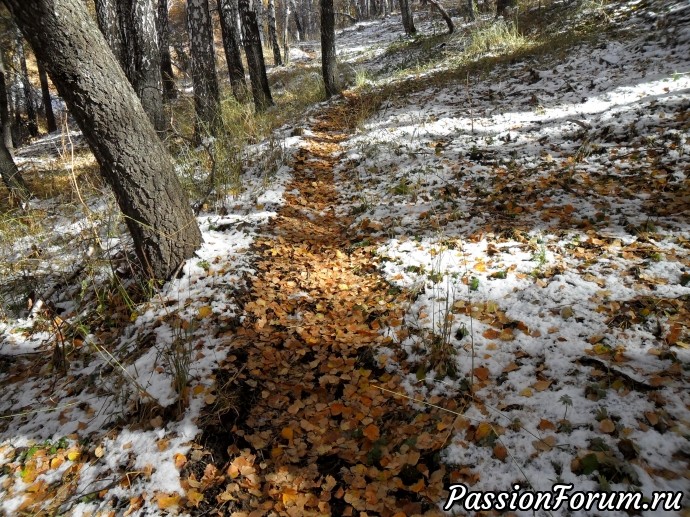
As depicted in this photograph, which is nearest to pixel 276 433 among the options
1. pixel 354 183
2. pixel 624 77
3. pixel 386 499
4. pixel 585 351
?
pixel 386 499

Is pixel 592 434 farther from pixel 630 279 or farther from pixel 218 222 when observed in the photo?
pixel 218 222

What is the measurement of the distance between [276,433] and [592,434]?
180 centimetres

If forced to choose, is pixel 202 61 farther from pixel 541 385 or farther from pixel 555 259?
pixel 541 385

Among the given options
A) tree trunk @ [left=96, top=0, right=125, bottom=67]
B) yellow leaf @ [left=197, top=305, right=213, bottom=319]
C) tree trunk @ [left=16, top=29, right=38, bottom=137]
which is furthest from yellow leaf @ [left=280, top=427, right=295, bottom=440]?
tree trunk @ [left=16, top=29, right=38, bottom=137]

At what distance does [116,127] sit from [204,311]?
157 centimetres

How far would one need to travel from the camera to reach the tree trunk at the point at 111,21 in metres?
6.14

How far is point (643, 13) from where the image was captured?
7.79 m

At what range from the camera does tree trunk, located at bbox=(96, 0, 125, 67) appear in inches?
242

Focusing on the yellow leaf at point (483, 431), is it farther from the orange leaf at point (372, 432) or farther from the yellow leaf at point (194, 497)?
the yellow leaf at point (194, 497)

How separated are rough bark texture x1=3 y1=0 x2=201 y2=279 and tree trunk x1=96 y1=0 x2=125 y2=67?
430 centimetres

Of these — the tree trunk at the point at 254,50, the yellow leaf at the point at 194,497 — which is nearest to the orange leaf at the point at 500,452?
the yellow leaf at the point at 194,497

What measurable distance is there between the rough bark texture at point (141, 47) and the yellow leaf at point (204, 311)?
4580 mm

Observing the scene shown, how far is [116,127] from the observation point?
2863mm

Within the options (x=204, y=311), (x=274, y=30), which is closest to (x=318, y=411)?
(x=204, y=311)
